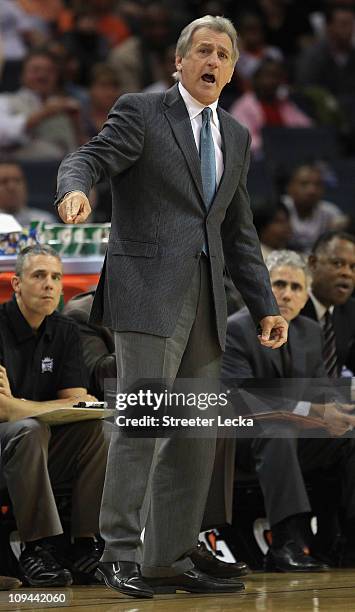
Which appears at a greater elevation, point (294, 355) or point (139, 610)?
point (294, 355)

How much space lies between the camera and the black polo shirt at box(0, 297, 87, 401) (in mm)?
4426

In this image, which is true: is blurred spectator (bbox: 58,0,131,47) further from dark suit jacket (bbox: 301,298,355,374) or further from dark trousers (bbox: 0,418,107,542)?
dark trousers (bbox: 0,418,107,542)

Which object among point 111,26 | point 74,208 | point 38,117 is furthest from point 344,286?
point 111,26

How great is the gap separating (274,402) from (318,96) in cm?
553

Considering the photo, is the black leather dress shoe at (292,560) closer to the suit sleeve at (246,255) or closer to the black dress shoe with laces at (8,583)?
the black dress shoe with laces at (8,583)

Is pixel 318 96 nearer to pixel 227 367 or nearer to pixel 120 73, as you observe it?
pixel 120 73

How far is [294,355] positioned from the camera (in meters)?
4.91

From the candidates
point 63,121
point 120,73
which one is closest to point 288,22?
point 120,73

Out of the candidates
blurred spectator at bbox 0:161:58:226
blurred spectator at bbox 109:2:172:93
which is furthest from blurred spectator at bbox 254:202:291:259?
blurred spectator at bbox 109:2:172:93

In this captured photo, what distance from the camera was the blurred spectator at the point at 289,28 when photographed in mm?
10523

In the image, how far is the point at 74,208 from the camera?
3.10 m

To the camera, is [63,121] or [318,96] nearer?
[63,121]

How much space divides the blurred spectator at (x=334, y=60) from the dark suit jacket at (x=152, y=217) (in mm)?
6758

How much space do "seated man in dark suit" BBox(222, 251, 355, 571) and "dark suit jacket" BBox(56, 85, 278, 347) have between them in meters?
1.24
